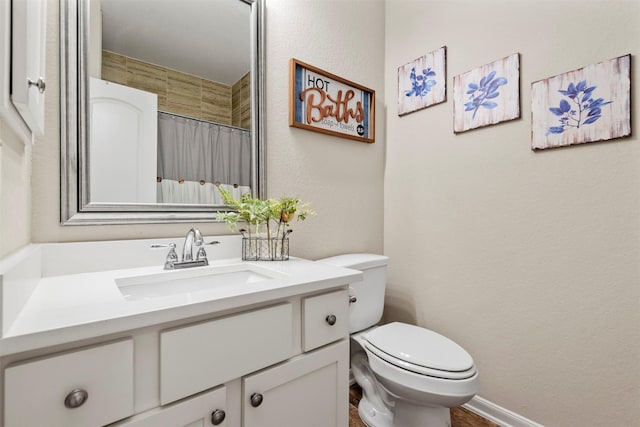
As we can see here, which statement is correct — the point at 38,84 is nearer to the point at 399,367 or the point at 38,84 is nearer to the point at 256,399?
the point at 256,399

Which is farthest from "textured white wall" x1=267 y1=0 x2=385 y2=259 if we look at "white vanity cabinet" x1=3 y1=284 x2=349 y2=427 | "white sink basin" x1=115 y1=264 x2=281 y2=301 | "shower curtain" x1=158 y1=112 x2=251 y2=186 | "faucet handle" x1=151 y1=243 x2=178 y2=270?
"white vanity cabinet" x1=3 y1=284 x2=349 y2=427

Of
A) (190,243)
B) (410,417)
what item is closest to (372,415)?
(410,417)

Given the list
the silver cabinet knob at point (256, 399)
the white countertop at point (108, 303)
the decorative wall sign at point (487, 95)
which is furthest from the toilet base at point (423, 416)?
the decorative wall sign at point (487, 95)

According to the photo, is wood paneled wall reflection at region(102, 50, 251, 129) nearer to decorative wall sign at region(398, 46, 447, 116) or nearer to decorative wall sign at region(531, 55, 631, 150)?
decorative wall sign at region(398, 46, 447, 116)

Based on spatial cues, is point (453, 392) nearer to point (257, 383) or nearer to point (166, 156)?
point (257, 383)

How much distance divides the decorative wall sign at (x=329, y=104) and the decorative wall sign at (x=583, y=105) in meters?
0.83

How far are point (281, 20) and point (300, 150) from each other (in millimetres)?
625

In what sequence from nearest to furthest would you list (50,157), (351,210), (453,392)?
(50,157)
(453,392)
(351,210)

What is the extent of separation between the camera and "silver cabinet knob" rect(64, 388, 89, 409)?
1.72 ft

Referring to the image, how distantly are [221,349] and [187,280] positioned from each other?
0.37 m

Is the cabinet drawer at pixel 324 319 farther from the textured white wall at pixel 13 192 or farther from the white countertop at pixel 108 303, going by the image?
the textured white wall at pixel 13 192

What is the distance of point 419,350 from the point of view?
3.93ft

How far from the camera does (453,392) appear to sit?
1.04 m

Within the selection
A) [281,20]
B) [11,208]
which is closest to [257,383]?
[11,208]
